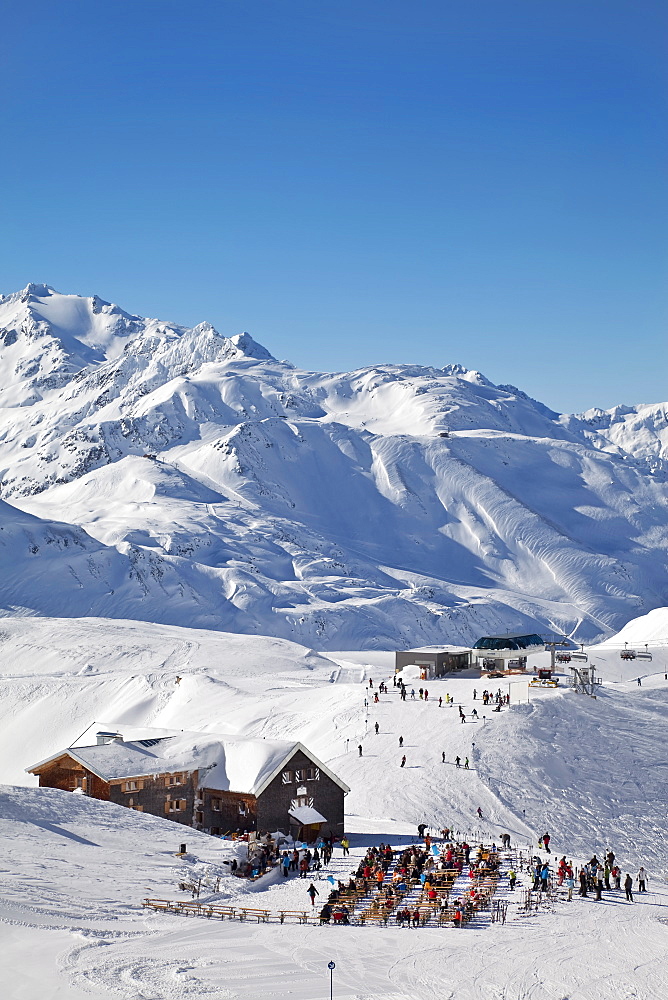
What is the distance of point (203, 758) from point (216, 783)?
4.45 feet

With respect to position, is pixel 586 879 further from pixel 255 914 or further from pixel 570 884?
pixel 255 914

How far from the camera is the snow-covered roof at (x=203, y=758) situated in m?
43.8

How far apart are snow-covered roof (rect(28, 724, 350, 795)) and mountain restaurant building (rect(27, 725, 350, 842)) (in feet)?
0.13

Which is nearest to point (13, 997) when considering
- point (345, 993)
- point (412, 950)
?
point (345, 993)

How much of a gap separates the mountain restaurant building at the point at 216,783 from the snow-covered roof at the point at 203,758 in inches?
1.6

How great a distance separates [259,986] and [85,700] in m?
55.8

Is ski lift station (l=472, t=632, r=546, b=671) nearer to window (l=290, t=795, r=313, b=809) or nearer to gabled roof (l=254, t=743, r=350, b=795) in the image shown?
gabled roof (l=254, t=743, r=350, b=795)

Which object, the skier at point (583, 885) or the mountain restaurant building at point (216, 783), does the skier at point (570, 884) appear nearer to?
the skier at point (583, 885)

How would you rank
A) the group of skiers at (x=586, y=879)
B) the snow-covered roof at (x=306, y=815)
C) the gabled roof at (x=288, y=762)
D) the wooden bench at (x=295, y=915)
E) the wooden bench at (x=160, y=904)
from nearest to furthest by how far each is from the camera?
the wooden bench at (x=160, y=904) → the wooden bench at (x=295, y=915) → the group of skiers at (x=586, y=879) → the snow-covered roof at (x=306, y=815) → the gabled roof at (x=288, y=762)

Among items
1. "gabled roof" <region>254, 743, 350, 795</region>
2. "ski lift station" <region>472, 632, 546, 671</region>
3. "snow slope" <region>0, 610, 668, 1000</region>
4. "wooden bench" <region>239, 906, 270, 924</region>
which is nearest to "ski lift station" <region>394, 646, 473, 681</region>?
"ski lift station" <region>472, 632, 546, 671</region>

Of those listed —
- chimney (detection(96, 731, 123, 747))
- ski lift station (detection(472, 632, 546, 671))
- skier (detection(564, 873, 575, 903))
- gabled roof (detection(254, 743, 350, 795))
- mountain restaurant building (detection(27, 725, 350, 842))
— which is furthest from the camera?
ski lift station (detection(472, 632, 546, 671))

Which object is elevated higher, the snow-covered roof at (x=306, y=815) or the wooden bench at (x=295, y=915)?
the snow-covered roof at (x=306, y=815)

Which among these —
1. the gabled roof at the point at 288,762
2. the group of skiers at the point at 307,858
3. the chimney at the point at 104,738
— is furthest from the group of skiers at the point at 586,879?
the chimney at the point at 104,738

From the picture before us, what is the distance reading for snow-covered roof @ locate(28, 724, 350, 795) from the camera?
4384 centimetres
